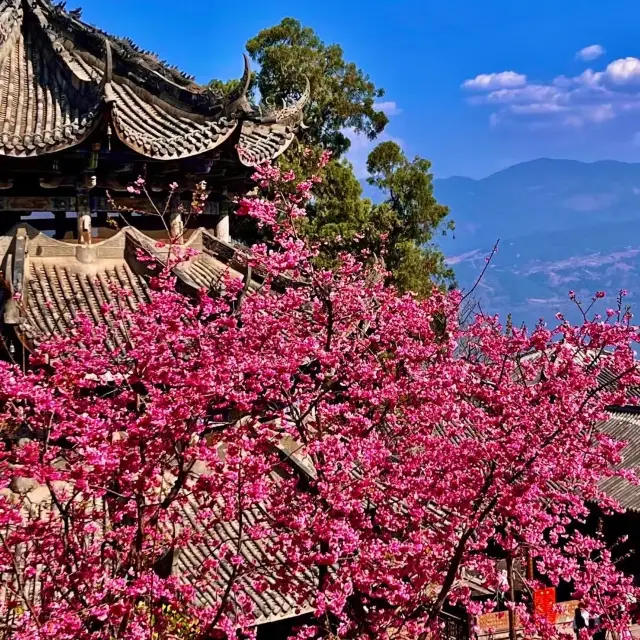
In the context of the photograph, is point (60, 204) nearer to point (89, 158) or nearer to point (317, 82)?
point (89, 158)

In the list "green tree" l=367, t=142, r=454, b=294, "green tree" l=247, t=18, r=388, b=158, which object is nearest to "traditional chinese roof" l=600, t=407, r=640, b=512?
"green tree" l=367, t=142, r=454, b=294

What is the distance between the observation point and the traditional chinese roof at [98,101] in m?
10.0

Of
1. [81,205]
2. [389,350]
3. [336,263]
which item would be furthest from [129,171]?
[336,263]

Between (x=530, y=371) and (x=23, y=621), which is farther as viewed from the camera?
(x=530, y=371)

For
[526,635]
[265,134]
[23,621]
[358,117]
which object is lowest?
[526,635]

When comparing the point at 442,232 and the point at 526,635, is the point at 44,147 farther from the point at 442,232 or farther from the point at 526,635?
the point at 442,232

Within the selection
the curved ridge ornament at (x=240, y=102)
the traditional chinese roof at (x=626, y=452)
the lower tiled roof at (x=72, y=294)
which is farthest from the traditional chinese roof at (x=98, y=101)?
the traditional chinese roof at (x=626, y=452)

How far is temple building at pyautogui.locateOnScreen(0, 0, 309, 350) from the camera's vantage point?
9.68 metres

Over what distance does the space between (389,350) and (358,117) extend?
20239 mm

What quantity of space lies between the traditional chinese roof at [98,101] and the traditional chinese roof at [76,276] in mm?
1313

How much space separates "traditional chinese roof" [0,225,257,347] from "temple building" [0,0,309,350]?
0.02m

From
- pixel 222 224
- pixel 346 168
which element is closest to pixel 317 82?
pixel 346 168

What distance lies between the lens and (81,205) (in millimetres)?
10695

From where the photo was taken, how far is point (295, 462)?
10008 mm
